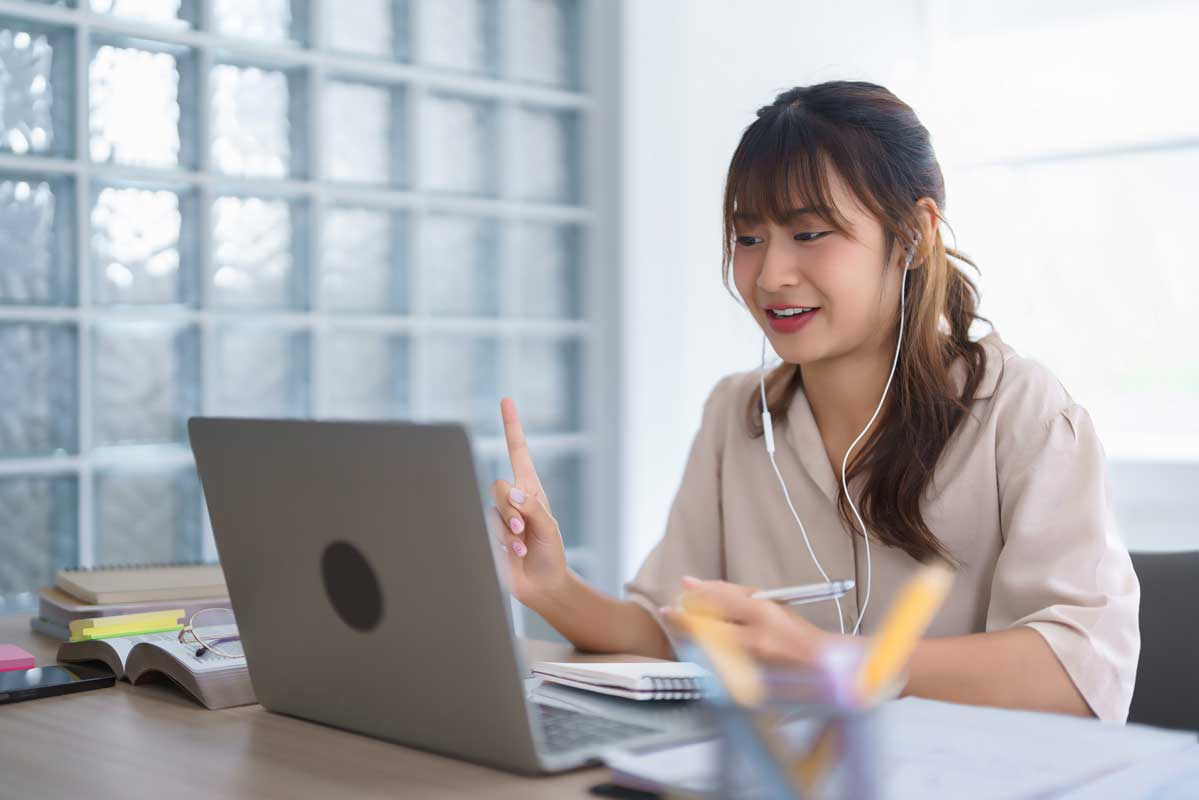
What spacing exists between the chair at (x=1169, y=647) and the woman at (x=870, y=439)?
12cm

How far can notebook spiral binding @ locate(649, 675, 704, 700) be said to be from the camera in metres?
1.12

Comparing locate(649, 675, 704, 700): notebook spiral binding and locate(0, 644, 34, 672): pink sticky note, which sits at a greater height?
locate(649, 675, 704, 700): notebook spiral binding

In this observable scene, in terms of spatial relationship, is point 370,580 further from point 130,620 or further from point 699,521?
point 699,521

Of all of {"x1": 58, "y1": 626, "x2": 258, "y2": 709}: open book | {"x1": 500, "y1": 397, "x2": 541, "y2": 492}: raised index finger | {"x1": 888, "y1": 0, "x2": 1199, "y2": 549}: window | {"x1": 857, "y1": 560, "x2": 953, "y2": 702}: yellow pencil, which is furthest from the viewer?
{"x1": 888, "y1": 0, "x2": 1199, "y2": 549}: window

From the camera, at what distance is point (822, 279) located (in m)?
1.60

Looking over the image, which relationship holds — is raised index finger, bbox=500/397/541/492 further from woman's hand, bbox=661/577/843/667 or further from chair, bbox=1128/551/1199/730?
chair, bbox=1128/551/1199/730

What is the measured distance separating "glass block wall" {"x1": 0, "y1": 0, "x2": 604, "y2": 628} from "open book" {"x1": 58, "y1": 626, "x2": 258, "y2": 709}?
Answer: 107 centimetres

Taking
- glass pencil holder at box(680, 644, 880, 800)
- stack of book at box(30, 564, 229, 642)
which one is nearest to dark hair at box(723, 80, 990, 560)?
Result: stack of book at box(30, 564, 229, 642)

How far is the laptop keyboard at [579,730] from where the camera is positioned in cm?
100

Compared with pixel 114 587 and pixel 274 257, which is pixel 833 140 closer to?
pixel 114 587

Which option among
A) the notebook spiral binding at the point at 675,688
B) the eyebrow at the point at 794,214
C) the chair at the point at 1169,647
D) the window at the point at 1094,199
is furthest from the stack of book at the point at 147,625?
the window at the point at 1094,199

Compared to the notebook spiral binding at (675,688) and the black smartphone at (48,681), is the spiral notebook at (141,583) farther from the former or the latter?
the notebook spiral binding at (675,688)

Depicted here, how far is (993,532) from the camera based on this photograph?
155cm

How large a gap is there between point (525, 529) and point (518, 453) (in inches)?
3.6
